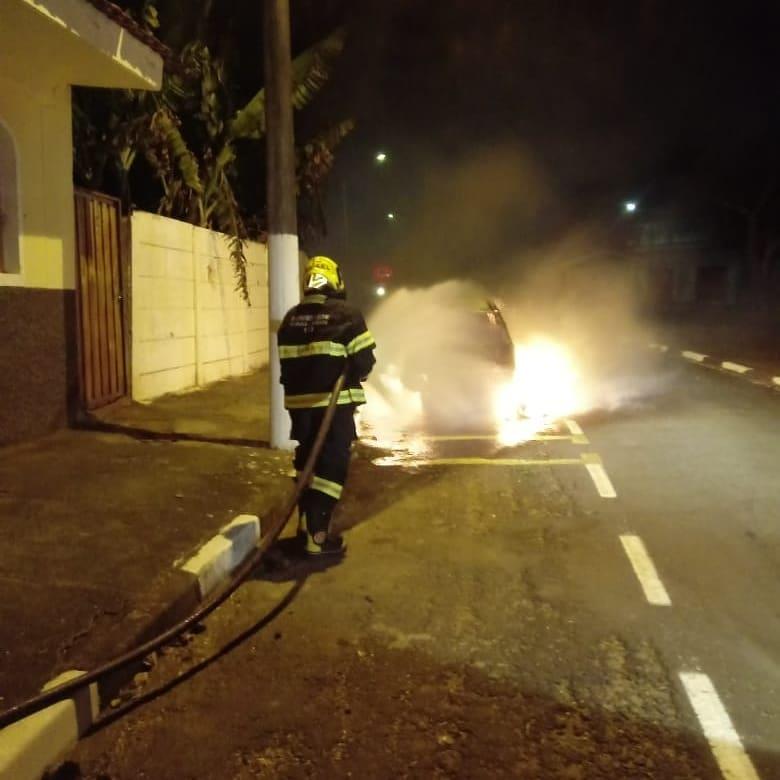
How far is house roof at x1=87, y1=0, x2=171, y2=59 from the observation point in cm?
675

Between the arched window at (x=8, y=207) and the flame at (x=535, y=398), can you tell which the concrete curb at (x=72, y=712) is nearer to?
the arched window at (x=8, y=207)

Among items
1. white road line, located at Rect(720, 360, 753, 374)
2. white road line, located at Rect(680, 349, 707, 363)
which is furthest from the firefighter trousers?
white road line, located at Rect(680, 349, 707, 363)

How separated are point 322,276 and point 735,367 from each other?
545 inches

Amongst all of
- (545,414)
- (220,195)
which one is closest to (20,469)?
(545,414)

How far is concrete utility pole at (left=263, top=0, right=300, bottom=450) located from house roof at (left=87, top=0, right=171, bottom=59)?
1033mm

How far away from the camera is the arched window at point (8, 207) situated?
7.48m

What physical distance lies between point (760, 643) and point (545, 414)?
708 centimetres

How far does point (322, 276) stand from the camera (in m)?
5.59

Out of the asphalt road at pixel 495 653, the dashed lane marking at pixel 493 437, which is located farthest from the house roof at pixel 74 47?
the dashed lane marking at pixel 493 437

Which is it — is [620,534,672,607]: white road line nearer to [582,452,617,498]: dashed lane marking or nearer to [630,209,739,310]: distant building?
[582,452,617,498]: dashed lane marking

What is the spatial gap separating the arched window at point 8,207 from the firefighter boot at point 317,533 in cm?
402

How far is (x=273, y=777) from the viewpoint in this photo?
10.2 feet

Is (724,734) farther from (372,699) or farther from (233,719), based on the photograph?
(233,719)

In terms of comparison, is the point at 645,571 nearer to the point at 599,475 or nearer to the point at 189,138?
the point at 599,475
